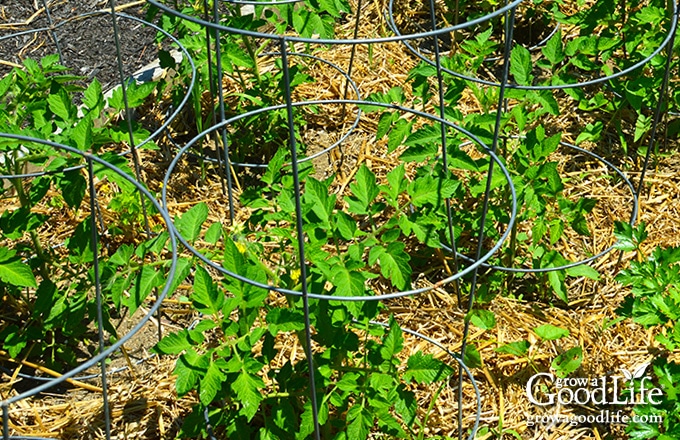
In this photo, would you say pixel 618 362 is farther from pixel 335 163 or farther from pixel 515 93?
pixel 335 163

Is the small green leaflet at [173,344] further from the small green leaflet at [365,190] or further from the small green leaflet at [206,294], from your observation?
the small green leaflet at [365,190]

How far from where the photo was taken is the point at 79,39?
4.02 meters

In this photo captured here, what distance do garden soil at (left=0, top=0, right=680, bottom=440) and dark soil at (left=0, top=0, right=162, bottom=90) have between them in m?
0.74

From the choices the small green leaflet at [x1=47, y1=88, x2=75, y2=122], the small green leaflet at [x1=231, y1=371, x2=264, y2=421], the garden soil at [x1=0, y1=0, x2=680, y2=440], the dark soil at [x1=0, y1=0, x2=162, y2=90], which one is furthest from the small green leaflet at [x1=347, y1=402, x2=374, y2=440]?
the dark soil at [x1=0, y1=0, x2=162, y2=90]

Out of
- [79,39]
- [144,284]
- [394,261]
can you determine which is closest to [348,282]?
[394,261]

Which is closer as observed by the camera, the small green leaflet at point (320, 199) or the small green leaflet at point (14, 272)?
the small green leaflet at point (320, 199)

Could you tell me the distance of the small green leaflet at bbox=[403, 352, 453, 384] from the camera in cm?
206

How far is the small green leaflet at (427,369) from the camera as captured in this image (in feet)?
6.75

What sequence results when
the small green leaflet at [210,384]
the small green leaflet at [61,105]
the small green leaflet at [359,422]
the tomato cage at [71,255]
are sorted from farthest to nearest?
1. the small green leaflet at [61,105]
2. the tomato cage at [71,255]
3. the small green leaflet at [359,422]
4. the small green leaflet at [210,384]

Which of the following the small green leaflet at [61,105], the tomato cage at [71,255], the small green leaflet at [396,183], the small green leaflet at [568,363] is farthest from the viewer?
the small green leaflet at [568,363]

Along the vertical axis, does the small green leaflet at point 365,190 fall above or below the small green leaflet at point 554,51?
below

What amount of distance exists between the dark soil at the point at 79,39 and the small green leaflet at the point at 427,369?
2.21 m

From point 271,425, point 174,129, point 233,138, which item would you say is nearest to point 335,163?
point 233,138

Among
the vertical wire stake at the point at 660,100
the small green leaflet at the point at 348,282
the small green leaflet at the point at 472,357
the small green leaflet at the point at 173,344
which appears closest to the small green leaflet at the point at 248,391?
the small green leaflet at the point at 173,344
